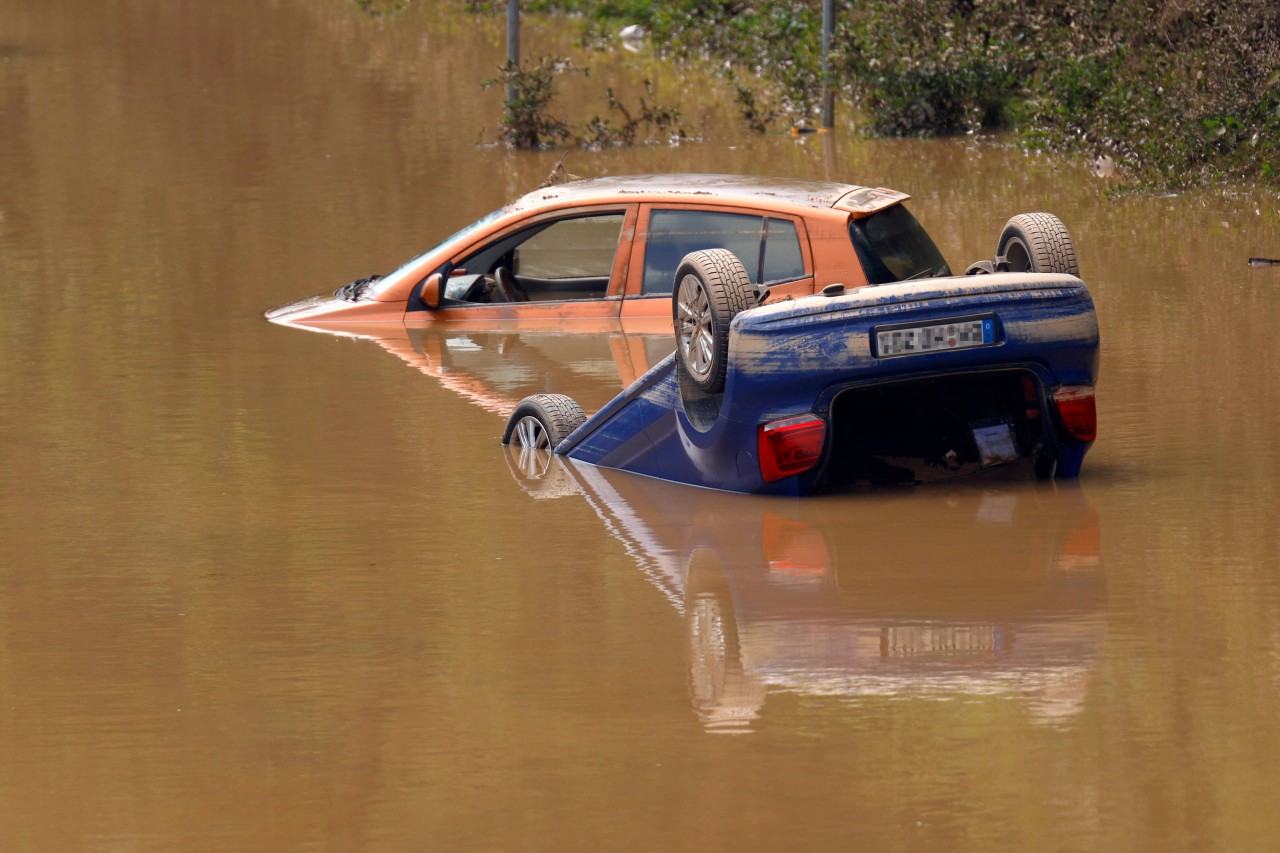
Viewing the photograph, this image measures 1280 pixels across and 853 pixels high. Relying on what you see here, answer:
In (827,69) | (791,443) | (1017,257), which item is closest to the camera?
(791,443)

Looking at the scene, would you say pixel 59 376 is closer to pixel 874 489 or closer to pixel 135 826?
pixel 874 489

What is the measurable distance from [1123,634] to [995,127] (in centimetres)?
1764

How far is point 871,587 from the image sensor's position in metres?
6.85

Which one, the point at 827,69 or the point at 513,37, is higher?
the point at 513,37

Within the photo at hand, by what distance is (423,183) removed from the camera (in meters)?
19.7

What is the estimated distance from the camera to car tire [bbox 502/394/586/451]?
9.20 metres

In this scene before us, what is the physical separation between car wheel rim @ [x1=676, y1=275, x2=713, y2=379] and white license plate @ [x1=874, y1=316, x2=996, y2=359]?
2.29 ft

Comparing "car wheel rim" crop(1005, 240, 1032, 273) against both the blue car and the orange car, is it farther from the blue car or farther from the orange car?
the orange car

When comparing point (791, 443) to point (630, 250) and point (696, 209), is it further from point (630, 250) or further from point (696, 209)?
point (630, 250)

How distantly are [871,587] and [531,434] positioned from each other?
115 inches

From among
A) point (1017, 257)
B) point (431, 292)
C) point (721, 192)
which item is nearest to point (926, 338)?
point (1017, 257)

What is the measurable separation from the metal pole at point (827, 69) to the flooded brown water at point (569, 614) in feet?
33.2

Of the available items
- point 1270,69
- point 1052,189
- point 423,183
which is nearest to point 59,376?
point 423,183

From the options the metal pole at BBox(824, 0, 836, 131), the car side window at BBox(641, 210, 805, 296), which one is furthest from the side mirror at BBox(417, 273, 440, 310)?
the metal pole at BBox(824, 0, 836, 131)
